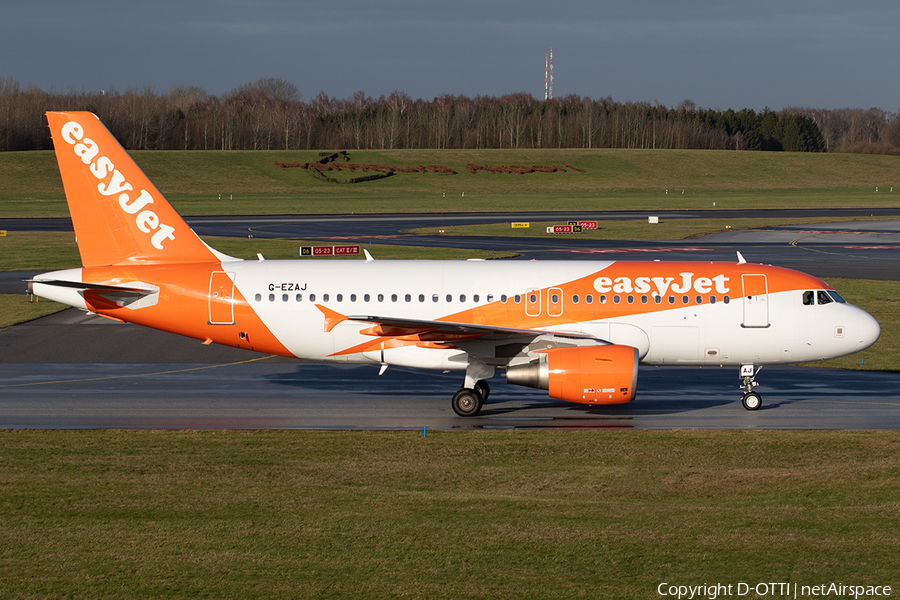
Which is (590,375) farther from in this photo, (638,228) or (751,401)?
(638,228)

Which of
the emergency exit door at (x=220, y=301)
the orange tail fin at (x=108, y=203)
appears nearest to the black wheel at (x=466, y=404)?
the emergency exit door at (x=220, y=301)

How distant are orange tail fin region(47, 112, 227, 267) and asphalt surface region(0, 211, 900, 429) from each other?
4.41 m

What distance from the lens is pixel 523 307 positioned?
2417 centimetres

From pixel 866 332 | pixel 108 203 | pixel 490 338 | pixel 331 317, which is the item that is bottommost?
pixel 490 338

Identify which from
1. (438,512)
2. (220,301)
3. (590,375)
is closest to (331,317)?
(220,301)

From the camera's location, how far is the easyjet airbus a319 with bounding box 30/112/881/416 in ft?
78.9

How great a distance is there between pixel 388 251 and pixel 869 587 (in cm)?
5153

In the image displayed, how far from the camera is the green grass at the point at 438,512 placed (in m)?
12.5

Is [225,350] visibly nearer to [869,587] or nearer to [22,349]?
[22,349]

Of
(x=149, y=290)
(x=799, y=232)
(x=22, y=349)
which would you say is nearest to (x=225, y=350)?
(x=22, y=349)

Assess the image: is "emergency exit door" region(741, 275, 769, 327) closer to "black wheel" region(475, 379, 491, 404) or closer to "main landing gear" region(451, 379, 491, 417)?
"black wheel" region(475, 379, 491, 404)

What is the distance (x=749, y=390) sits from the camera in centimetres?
2464

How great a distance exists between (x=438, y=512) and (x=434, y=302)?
381 inches

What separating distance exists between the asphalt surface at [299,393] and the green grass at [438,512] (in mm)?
1754
